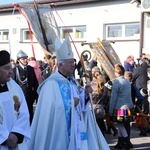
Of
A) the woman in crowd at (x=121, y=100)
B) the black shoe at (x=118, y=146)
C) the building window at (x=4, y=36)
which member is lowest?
the black shoe at (x=118, y=146)

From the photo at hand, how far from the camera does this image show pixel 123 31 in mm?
15391

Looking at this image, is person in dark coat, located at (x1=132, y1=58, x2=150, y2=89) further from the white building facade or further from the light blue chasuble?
the light blue chasuble

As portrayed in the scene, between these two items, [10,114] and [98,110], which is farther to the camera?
[98,110]

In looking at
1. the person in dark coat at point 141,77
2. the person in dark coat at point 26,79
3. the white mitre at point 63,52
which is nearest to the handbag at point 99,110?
the person in dark coat at point 26,79

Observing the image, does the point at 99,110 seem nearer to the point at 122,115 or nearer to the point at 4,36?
the point at 122,115

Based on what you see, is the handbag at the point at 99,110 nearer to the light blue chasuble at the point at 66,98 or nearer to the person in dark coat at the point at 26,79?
the person in dark coat at the point at 26,79

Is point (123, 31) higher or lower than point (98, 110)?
higher

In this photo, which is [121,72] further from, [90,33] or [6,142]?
[90,33]

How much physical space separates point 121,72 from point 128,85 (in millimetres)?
281

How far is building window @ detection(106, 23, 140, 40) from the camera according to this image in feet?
49.7

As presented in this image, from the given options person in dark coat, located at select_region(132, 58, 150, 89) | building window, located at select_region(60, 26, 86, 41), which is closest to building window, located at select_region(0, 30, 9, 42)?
building window, located at select_region(60, 26, 86, 41)

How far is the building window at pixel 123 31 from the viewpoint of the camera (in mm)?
15148

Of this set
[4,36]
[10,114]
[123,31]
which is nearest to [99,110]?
[10,114]

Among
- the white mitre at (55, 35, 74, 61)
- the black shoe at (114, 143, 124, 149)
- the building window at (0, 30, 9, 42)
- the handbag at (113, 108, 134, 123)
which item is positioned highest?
the building window at (0, 30, 9, 42)
